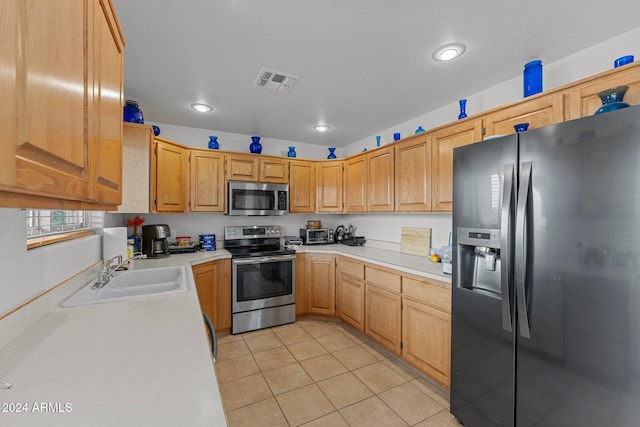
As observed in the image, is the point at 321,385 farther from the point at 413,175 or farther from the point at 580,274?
the point at 413,175

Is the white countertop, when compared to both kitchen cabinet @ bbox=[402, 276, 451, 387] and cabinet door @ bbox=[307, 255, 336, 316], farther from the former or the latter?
cabinet door @ bbox=[307, 255, 336, 316]

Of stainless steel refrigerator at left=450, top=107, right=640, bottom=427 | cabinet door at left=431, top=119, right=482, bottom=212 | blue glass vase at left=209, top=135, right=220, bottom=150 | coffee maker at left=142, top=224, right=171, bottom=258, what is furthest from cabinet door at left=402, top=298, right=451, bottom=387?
blue glass vase at left=209, top=135, right=220, bottom=150

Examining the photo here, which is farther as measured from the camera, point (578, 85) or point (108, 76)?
point (578, 85)

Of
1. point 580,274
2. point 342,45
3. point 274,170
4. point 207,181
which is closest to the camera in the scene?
point 580,274

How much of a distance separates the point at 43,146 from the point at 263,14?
4.53 ft

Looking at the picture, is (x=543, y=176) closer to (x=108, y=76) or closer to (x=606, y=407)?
(x=606, y=407)

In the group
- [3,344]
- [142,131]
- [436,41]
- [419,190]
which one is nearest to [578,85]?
[436,41]

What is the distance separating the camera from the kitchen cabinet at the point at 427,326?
6.28 ft

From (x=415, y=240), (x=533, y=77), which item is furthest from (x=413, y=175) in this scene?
(x=533, y=77)

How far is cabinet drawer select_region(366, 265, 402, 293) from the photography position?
7.77 feet

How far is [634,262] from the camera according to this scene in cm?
100

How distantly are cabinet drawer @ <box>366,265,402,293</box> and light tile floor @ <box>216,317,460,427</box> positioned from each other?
2.20 ft

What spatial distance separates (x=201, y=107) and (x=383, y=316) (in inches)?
108

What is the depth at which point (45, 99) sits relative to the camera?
0.50m
